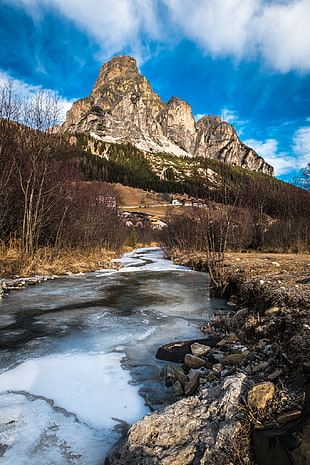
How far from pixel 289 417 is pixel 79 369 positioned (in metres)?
2.65

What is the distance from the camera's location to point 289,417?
175cm

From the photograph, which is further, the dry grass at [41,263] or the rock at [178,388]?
the dry grass at [41,263]

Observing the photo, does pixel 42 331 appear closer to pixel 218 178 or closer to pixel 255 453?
pixel 255 453

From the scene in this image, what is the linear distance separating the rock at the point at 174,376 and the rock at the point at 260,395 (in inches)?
47.0

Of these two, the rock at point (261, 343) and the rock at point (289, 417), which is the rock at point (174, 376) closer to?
the rock at point (261, 343)

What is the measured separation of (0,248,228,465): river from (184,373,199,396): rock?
22 centimetres

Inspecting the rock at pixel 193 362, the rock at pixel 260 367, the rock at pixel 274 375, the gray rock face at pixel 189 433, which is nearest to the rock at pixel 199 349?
the rock at pixel 193 362

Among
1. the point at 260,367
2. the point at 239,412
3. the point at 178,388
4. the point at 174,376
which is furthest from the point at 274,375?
the point at 174,376

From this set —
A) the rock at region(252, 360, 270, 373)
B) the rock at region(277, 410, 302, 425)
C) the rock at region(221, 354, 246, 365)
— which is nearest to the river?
the rock at region(221, 354, 246, 365)

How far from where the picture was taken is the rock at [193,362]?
3439mm

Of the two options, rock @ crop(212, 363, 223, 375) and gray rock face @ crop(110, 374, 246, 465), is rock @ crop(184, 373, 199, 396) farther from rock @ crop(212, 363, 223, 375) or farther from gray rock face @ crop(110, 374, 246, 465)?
gray rock face @ crop(110, 374, 246, 465)

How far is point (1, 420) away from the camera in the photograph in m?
2.37

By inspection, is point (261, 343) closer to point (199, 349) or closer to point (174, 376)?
point (199, 349)

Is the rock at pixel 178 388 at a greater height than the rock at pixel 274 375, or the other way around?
the rock at pixel 274 375
